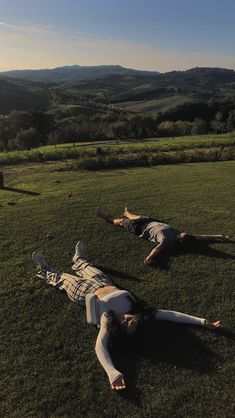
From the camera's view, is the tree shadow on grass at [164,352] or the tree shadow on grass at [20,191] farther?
the tree shadow on grass at [20,191]

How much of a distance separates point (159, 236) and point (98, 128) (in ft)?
134

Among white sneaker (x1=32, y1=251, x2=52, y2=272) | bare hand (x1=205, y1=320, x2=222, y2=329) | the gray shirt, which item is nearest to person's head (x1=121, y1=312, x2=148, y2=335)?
bare hand (x1=205, y1=320, x2=222, y2=329)

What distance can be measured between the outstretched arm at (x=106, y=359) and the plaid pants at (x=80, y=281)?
870mm

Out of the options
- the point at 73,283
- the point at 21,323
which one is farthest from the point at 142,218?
the point at 21,323

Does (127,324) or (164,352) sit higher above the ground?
(127,324)

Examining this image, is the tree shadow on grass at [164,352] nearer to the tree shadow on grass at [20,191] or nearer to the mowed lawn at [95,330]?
the mowed lawn at [95,330]

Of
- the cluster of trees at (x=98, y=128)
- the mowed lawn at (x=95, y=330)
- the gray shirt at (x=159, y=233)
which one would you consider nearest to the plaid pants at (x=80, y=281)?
the mowed lawn at (x=95, y=330)

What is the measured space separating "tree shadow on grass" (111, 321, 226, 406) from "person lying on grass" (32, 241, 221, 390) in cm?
16

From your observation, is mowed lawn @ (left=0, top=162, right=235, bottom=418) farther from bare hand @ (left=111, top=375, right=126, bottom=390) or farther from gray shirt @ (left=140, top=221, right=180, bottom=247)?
gray shirt @ (left=140, top=221, right=180, bottom=247)

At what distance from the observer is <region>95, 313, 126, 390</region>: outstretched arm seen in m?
5.45

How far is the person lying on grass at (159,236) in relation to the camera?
915 cm

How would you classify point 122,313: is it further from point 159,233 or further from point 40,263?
point 159,233

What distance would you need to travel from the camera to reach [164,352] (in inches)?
239

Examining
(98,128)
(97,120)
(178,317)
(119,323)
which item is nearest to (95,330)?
(119,323)
